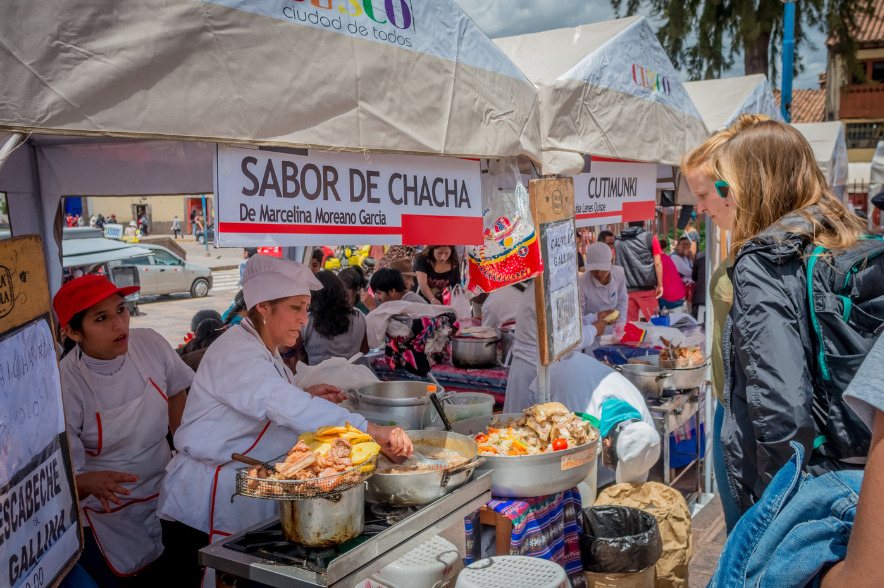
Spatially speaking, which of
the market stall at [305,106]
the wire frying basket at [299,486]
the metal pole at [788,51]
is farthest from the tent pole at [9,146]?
the metal pole at [788,51]

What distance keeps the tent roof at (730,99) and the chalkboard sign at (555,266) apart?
2818mm

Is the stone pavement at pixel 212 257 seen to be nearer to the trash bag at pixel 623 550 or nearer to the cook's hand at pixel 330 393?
the cook's hand at pixel 330 393

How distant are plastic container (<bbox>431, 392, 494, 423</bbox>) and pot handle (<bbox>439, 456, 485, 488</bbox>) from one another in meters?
0.81

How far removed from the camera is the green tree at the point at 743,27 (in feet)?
53.2

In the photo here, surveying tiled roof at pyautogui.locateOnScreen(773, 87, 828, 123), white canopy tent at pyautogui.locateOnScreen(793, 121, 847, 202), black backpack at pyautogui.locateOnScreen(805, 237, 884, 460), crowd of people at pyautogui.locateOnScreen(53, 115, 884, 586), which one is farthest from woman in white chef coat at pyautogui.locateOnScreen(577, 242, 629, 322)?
tiled roof at pyautogui.locateOnScreen(773, 87, 828, 123)

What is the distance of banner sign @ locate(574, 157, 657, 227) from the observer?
13.0 ft

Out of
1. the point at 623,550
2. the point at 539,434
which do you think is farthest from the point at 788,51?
→ the point at 539,434

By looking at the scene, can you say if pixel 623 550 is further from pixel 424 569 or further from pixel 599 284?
pixel 599 284

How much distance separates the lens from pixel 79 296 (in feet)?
10.3

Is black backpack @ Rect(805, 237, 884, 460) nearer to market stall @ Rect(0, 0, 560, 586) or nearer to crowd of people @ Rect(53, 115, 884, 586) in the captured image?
crowd of people @ Rect(53, 115, 884, 586)

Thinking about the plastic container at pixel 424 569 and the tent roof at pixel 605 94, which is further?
the tent roof at pixel 605 94

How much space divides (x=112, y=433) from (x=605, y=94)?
2976mm

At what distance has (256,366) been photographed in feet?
8.57

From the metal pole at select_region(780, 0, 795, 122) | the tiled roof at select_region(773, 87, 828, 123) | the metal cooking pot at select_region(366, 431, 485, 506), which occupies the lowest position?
the metal cooking pot at select_region(366, 431, 485, 506)
